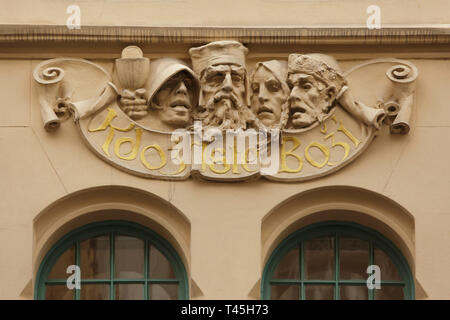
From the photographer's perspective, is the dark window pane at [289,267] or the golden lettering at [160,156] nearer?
the golden lettering at [160,156]

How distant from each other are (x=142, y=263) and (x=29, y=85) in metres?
1.95

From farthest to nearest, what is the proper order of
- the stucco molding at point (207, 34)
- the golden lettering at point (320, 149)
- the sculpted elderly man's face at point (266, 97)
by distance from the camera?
the stucco molding at point (207, 34) → the sculpted elderly man's face at point (266, 97) → the golden lettering at point (320, 149)

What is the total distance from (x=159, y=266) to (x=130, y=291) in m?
0.37

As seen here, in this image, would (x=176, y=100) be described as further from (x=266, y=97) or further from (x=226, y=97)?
(x=266, y=97)

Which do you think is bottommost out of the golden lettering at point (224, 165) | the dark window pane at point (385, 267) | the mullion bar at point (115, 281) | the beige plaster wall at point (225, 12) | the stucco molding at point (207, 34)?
the mullion bar at point (115, 281)

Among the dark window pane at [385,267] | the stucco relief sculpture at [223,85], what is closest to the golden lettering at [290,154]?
the stucco relief sculpture at [223,85]

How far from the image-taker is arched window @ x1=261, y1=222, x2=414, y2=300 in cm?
2088

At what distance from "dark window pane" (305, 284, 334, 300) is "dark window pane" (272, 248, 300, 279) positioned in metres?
0.16

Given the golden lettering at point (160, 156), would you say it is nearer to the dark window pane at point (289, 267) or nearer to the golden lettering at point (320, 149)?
the golden lettering at point (320, 149)

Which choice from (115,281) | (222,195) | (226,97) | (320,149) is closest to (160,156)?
(222,195)

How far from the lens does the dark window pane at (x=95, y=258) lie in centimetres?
2092

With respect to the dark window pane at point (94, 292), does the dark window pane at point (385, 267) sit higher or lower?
higher

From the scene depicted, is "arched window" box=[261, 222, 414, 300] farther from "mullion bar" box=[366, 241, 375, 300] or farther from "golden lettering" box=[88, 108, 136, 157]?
"golden lettering" box=[88, 108, 136, 157]

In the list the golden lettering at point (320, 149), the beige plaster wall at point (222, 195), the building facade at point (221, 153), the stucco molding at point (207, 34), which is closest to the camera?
the beige plaster wall at point (222, 195)
